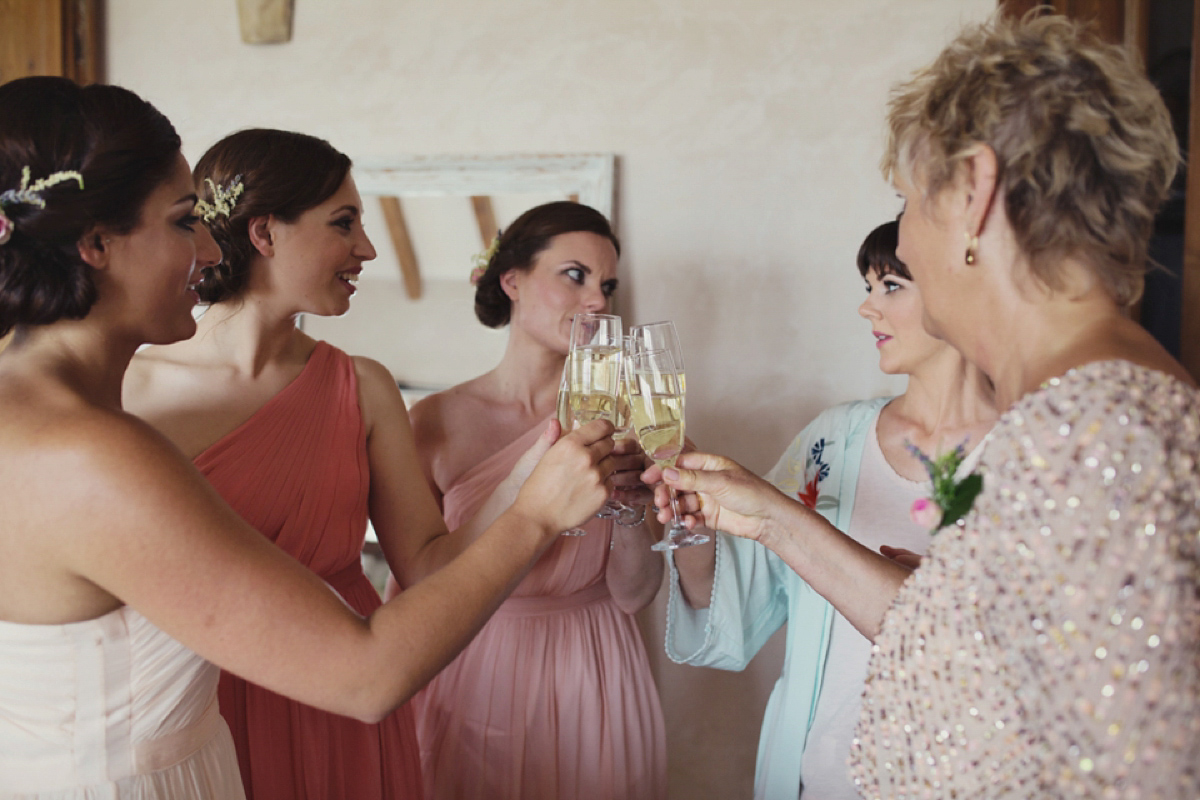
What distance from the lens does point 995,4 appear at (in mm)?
2350

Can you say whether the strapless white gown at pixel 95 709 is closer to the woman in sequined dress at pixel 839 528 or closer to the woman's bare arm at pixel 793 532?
the woman's bare arm at pixel 793 532

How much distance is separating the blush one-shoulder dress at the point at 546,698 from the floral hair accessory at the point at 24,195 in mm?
1277

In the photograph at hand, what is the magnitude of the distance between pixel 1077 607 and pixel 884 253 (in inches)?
48.0

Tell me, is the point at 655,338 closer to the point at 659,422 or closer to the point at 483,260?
the point at 659,422

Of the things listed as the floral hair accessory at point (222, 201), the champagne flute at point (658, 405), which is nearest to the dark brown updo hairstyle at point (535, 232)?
the floral hair accessory at point (222, 201)

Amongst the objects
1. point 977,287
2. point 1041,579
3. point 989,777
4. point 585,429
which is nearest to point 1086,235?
point 977,287

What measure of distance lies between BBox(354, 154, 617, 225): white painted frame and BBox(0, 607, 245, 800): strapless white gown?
179 centimetres

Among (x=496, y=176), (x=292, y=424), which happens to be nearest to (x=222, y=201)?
(x=292, y=424)

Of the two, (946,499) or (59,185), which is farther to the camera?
(59,185)

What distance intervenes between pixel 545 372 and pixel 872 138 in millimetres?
1134

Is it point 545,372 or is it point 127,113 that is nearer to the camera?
point 127,113

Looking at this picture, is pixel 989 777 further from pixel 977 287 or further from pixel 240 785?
pixel 240 785

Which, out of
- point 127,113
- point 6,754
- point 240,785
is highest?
point 127,113

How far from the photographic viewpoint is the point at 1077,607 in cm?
83
